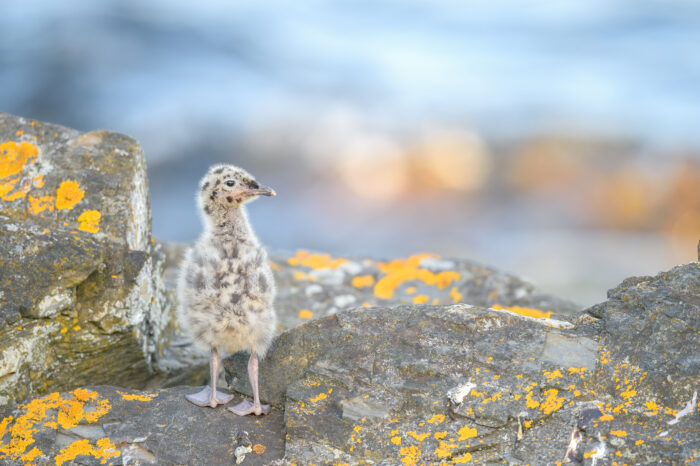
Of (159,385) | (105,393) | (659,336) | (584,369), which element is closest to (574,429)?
(584,369)

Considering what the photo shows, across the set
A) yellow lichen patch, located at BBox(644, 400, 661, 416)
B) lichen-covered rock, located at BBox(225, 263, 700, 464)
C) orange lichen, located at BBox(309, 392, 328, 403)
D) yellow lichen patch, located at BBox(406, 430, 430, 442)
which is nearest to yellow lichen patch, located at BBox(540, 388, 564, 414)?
lichen-covered rock, located at BBox(225, 263, 700, 464)

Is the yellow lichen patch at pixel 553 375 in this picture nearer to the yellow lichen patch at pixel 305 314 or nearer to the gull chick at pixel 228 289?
the gull chick at pixel 228 289

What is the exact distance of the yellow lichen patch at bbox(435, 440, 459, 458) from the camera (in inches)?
175

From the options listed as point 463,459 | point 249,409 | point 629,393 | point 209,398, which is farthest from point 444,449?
point 209,398

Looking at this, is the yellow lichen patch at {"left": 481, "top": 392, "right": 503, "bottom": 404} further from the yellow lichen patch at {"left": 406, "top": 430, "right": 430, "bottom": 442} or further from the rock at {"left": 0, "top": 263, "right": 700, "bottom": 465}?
the yellow lichen patch at {"left": 406, "top": 430, "right": 430, "bottom": 442}

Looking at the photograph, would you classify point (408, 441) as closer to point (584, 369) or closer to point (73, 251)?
point (584, 369)

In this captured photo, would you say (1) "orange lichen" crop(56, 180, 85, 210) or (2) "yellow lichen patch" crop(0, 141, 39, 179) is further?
(2) "yellow lichen patch" crop(0, 141, 39, 179)

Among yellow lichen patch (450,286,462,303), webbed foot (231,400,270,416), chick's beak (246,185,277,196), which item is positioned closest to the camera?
webbed foot (231,400,270,416)

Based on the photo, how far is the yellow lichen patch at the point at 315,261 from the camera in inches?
355

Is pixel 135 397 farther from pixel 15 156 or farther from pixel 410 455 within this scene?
pixel 15 156

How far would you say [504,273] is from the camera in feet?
27.7

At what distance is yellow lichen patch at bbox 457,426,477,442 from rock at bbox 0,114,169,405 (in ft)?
9.78

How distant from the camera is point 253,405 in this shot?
17.4 ft

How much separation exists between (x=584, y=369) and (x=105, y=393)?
11.4ft
